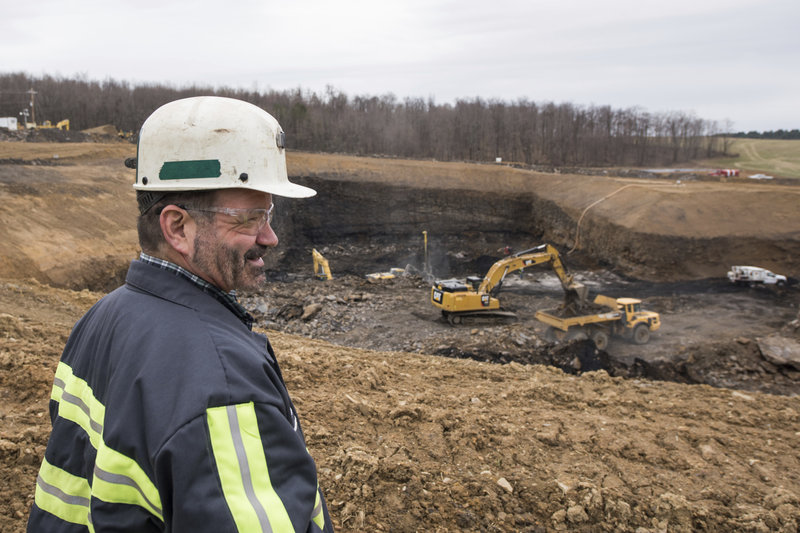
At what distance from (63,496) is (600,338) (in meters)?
15.2

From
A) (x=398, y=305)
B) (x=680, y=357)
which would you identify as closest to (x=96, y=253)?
(x=398, y=305)

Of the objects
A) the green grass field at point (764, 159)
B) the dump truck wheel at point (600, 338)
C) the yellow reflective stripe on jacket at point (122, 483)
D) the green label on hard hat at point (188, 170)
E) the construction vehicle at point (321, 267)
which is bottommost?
the dump truck wheel at point (600, 338)

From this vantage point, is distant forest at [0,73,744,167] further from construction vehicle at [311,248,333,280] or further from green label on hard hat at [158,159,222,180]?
green label on hard hat at [158,159,222,180]

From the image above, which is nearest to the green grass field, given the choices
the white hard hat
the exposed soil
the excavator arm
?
the exposed soil

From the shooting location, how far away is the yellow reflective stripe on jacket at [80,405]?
4.50ft

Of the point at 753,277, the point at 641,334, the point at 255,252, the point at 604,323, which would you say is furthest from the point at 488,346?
the point at 753,277

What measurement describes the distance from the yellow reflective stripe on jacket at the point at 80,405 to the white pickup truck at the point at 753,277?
85.1 ft

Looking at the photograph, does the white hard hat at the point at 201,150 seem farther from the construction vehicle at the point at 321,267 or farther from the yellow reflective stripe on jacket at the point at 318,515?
the construction vehicle at the point at 321,267

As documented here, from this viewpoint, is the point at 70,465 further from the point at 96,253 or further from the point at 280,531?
the point at 96,253

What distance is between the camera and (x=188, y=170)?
1531 millimetres

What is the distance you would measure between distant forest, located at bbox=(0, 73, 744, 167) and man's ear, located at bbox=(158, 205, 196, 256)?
5136cm

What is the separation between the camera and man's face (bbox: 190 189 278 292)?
1.53m

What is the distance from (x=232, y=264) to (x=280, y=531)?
758mm

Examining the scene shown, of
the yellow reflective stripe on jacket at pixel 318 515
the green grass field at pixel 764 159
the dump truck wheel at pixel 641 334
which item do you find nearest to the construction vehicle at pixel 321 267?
the dump truck wheel at pixel 641 334
